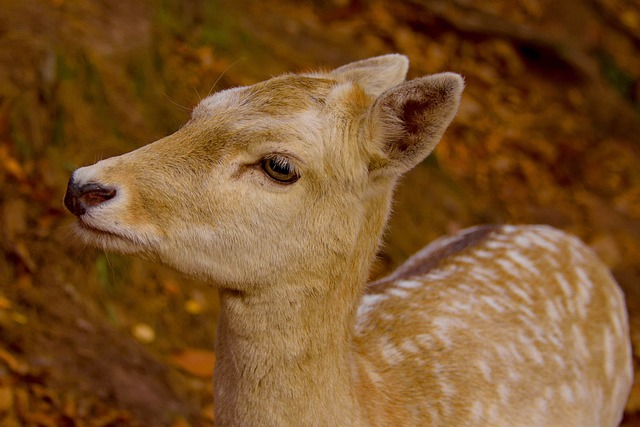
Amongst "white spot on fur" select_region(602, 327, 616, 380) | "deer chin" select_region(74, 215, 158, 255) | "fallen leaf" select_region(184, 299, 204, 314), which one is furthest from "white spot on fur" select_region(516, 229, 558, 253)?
"deer chin" select_region(74, 215, 158, 255)

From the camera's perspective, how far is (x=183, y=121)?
19.2ft

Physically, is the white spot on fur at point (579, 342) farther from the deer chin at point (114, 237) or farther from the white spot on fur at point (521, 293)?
the deer chin at point (114, 237)

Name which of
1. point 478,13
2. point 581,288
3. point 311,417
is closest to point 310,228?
point 311,417

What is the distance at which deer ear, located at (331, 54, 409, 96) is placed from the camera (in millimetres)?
3332

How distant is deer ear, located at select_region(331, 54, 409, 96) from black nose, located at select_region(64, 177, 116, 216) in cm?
109

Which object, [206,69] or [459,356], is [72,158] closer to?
[206,69]

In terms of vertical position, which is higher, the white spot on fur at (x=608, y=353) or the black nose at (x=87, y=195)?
the black nose at (x=87, y=195)

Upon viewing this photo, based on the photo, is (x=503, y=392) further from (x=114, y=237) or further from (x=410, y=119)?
(x=114, y=237)

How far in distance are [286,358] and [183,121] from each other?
131 inches

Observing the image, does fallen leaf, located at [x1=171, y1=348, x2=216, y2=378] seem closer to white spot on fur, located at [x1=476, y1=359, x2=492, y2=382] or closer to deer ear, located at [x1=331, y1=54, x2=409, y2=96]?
white spot on fur, located at [x1=476, y1=359, x2=492, y2=382]

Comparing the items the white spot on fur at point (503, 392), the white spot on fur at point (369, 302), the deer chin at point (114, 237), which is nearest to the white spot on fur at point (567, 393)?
the white spot on fur at point (503, 392)

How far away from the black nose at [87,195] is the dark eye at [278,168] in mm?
483

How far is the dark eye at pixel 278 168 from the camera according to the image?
107 inches

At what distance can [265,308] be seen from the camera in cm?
280
